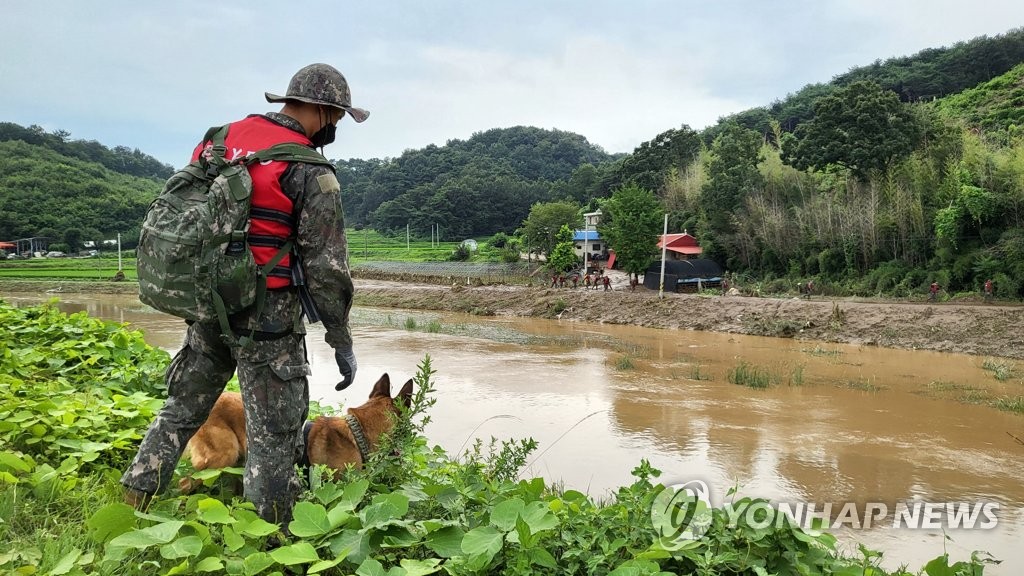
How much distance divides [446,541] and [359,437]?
2.99 feet

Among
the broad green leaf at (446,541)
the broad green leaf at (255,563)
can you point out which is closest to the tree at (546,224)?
the broad green leaf at (446,541)

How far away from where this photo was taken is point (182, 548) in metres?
1.64

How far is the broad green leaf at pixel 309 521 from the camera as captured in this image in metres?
1.77

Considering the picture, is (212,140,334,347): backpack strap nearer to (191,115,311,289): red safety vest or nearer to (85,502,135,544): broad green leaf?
(191,115,311,289): red safety vest

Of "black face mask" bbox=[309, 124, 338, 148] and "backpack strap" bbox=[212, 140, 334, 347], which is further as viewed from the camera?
"black face mask" bbox=[309, 124, 338, 148]

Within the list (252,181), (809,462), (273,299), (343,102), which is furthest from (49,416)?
(809,462)

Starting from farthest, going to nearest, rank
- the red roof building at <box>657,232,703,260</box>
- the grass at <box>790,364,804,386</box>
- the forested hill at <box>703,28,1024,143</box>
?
the forested hill at <box>703,28,1024,143</box> < the red roof building at <box>657,232,703,260</box> < the grass at <box>790,364,804,386</box>

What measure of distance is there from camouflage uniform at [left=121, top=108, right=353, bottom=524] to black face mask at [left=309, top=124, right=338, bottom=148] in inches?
12.3

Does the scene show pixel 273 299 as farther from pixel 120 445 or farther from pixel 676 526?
pixel 676 526

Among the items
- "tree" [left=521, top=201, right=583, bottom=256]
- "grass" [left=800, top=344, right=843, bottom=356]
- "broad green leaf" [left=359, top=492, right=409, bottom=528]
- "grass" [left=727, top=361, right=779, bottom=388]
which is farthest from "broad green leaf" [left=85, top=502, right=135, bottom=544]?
"tree" [left=521, top=201, right=583, bottom=256]

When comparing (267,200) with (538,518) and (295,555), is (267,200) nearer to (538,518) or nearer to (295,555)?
(295,555)

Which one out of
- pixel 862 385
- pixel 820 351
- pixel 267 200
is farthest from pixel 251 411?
pixel 820 351

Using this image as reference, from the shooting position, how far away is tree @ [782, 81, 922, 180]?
24.2m

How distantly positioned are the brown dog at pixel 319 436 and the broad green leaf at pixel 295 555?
768 mm
